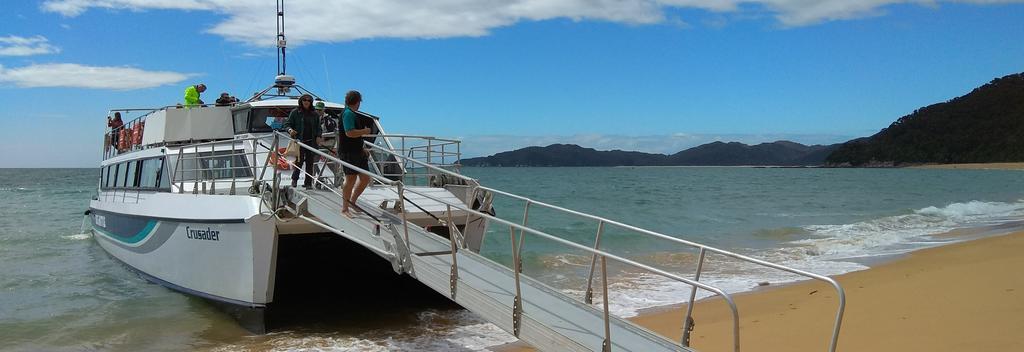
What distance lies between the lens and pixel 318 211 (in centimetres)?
766

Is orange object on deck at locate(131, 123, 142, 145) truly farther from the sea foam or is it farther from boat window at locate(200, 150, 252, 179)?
the sea foam

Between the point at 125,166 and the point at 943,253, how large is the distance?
48.7 feet

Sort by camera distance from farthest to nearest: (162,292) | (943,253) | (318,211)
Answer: (943,253) < (162,292) < (318,211)

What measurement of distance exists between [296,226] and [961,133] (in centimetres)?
13834

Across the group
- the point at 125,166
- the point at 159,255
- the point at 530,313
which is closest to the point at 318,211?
the point at 530,313

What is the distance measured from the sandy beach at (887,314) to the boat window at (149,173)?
6.19 metres

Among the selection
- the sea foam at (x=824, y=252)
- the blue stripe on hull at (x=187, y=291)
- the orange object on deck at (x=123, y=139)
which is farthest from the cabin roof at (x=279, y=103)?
the sea foam at (x=824, y=252)

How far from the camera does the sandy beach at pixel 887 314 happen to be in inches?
264

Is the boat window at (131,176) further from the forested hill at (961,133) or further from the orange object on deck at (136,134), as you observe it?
the forested hill at (961,133)

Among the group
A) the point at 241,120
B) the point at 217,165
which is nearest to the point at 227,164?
the point at 217,165

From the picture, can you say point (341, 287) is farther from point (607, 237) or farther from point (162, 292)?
point (607, 237)

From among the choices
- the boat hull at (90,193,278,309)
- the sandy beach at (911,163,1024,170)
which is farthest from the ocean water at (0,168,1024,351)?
the sandy beach at (911,163,1024,170)

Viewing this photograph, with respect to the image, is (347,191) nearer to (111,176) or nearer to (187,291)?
(187,291)

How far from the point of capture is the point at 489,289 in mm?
6117
